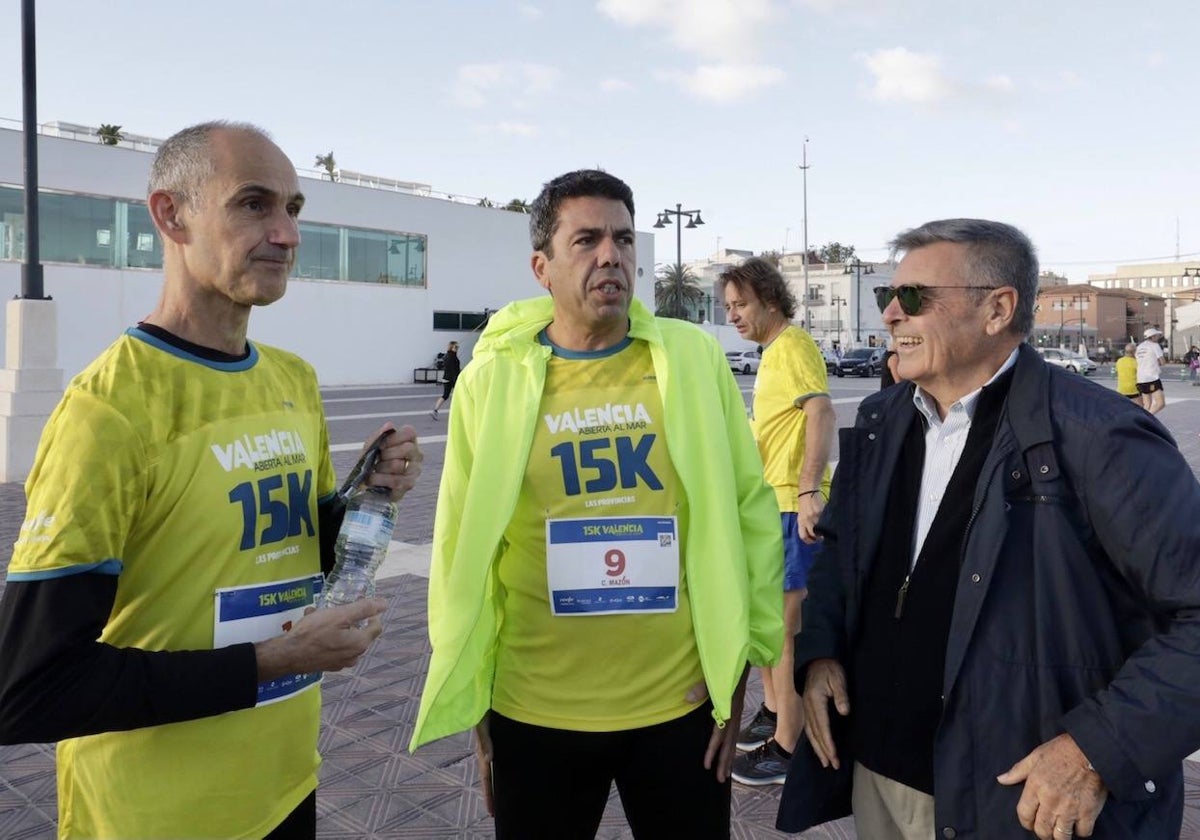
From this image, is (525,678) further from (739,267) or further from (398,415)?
(398,415)

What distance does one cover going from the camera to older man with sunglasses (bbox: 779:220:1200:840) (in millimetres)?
1712

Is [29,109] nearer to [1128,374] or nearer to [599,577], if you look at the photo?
[599,577]

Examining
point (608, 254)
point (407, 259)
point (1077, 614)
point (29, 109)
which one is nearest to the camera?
point (1077, 614)

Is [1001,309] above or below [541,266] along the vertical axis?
below

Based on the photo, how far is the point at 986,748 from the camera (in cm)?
185

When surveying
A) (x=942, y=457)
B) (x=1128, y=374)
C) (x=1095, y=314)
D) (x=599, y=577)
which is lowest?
(x=599, y=577)

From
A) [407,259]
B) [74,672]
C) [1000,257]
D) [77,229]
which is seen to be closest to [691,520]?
[1000,257]

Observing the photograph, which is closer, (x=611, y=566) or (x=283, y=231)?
(x=283, y=231)

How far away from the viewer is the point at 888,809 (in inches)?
86.2

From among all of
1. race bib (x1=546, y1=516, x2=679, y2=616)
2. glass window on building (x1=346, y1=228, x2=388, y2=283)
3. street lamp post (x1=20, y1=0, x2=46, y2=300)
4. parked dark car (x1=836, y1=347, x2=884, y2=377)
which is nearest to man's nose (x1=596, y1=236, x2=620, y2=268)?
race bib (x1=546, y1=516, x2=679, y2=616)

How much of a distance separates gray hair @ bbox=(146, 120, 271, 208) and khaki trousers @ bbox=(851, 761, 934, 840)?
2.05m

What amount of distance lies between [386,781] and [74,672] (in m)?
2.54

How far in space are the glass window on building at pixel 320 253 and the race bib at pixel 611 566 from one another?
1193 inches

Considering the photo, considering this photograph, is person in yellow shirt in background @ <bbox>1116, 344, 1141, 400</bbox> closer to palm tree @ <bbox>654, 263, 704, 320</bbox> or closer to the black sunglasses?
the black sunglasses
